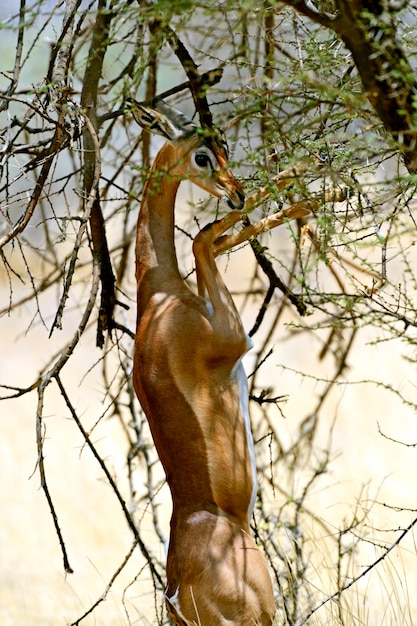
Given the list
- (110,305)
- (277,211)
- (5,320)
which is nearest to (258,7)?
(277,211)

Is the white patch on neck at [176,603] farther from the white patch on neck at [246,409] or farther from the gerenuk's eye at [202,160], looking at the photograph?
the gerenuk's eye at [202,160]

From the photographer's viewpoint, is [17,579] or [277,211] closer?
[277,211]

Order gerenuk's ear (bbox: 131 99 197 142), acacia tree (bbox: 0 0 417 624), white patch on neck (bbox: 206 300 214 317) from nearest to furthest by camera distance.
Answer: acacia tree (bbox: 0 0 417 624)
gerenuk's ear (bbox: 131 99 197 142)
white patch on neck (bbox: 206 300 214 317)

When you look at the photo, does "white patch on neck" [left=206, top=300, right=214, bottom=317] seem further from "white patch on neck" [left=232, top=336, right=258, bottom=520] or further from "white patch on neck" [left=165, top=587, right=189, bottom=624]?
"white patch on neck" [left=165, top=587, right=189, bottom=624]

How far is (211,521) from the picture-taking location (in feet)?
6.57

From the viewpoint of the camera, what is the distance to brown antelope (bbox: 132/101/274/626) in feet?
6.45

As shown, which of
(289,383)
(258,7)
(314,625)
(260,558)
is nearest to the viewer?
(258,7)

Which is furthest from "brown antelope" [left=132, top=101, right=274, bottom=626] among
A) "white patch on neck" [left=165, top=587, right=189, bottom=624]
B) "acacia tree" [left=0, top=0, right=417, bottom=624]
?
"acacia tree" [left=0, top=0, right=417, bottom=624]

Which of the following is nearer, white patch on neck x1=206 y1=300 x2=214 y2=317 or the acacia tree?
the acacia tree

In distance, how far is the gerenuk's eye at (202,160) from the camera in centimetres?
193

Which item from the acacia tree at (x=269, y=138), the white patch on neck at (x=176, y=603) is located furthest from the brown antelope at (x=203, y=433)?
the acacia tree at (x=269, y=138)

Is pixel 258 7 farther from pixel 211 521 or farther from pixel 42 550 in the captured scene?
pixel 42 550

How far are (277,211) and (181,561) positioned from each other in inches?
29.8

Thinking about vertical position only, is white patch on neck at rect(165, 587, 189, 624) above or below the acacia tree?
below
